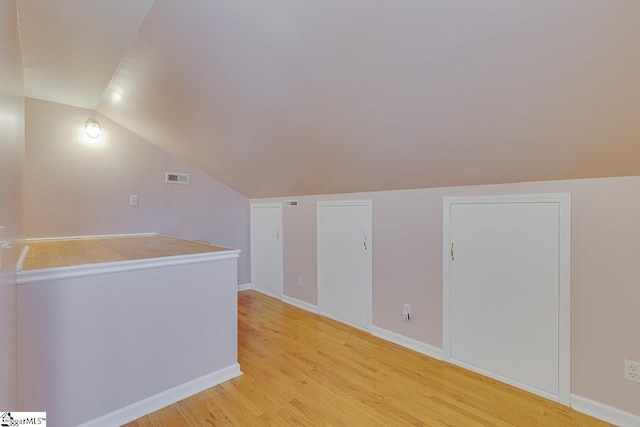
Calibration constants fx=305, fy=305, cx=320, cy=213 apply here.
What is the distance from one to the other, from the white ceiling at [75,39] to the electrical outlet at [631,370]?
Result: 11.2 ft

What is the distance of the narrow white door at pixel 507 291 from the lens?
6.69 feet

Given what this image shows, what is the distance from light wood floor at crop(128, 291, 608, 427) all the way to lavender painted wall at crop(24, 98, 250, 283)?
2153 mm

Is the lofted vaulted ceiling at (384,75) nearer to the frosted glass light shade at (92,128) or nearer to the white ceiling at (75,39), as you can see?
the white ceiling at (75,39)

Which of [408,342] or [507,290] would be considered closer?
[507,290]

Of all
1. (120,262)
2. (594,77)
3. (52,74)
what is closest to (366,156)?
(594,77)

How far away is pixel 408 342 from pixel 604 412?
Answer: 132 cm

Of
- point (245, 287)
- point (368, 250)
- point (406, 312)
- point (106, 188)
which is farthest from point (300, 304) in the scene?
point (106, 188)

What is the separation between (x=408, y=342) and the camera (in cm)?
→ 279

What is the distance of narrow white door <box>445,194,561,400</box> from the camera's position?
2.04 meters

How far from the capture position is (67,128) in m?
3.41

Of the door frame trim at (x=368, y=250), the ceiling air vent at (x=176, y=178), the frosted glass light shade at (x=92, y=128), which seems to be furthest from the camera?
the ceiling air vent at (x=176, y=178)

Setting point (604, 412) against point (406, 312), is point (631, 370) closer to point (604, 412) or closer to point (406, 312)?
point (604, 412)

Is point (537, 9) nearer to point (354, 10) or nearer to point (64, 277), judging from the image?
point (354, 10)

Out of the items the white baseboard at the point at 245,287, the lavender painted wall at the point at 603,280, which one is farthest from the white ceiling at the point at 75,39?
the white baseboard at the point at 245,287
